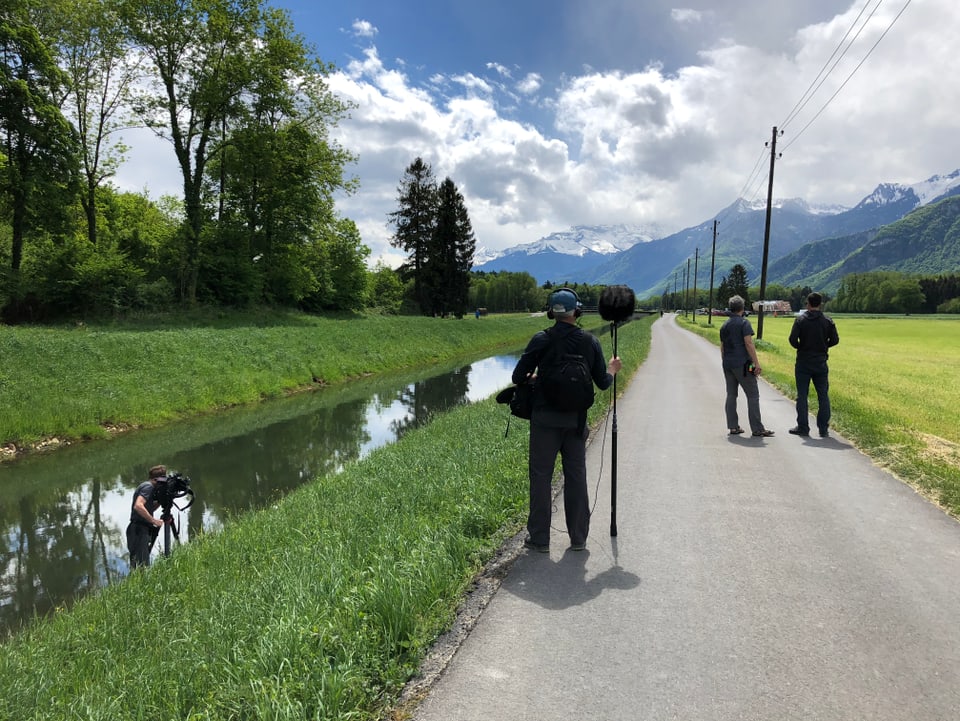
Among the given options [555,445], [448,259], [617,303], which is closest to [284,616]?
[555,445]

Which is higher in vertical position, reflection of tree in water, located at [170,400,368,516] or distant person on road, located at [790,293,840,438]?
distant person on road, located at [790,293,840,438]

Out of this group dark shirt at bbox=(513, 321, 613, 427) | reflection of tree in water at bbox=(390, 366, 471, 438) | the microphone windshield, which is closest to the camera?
dark shirt at bbox=(513, 321, 613, 427)

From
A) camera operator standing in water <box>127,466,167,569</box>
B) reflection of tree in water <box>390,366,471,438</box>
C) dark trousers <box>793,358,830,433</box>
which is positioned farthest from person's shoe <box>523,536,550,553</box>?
reflection of tree in water <box>390,366,471,438</box>

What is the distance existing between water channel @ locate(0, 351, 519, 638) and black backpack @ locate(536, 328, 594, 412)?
592 cm

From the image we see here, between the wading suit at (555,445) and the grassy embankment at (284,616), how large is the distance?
0.56 metres

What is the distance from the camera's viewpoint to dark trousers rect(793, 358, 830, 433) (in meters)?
9.36

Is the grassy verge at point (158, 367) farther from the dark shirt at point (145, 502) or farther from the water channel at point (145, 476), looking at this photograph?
the dark shirt at point (145, 502)

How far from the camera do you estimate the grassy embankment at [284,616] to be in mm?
Result: 2869

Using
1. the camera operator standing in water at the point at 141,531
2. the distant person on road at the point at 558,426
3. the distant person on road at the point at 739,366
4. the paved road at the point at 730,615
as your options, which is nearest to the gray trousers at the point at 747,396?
the distant person on road at the point at 739,366

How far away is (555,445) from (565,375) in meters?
0.66

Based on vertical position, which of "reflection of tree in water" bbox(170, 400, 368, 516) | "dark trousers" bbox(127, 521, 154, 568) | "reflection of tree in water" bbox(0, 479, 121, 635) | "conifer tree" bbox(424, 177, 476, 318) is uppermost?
"conifer tree" bbox(424, 177, 476, 318)

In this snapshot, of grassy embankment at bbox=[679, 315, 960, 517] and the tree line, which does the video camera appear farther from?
the tree line

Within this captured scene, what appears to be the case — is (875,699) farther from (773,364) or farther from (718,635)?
(773,364)

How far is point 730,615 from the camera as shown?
3.71m
